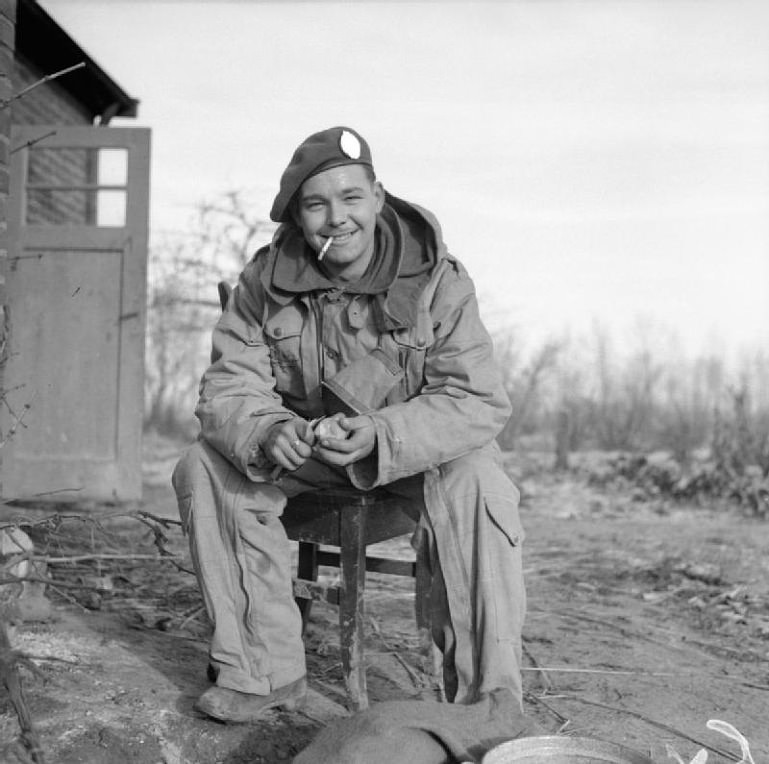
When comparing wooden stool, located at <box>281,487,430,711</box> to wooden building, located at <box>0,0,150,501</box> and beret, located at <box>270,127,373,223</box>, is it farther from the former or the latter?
wooden building, located at <box>0,0,150,501</box>

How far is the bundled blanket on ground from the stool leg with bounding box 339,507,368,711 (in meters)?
0.64

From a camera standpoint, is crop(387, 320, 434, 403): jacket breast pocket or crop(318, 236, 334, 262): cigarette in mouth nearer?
crop(387, 320, 434, 403): jacket breast pocket

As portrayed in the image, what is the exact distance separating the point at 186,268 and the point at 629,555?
8.88 meters

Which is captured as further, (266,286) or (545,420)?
(545,420)

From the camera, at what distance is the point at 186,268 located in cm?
1329

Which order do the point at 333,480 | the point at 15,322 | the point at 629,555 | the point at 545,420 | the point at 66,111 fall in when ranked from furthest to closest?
the point at 545,420
the point at 66,111
the point at 15,322
the point at 629,555
the point at 333,480

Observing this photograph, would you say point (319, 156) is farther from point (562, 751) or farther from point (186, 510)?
point (562, 751)

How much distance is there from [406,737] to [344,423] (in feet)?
2.84

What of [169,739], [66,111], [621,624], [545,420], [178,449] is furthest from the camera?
[178,449]

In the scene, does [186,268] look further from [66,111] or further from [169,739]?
[169,739]

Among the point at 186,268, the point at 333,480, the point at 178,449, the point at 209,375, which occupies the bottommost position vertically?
the point at 178,449

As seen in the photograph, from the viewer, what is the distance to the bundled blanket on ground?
1.98 meters

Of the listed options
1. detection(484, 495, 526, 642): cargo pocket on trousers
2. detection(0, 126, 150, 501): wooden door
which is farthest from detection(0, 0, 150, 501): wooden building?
detection(484, 495, 526, 642): cargo pocket on trousers

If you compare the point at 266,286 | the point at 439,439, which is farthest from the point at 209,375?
the point at 439,439
